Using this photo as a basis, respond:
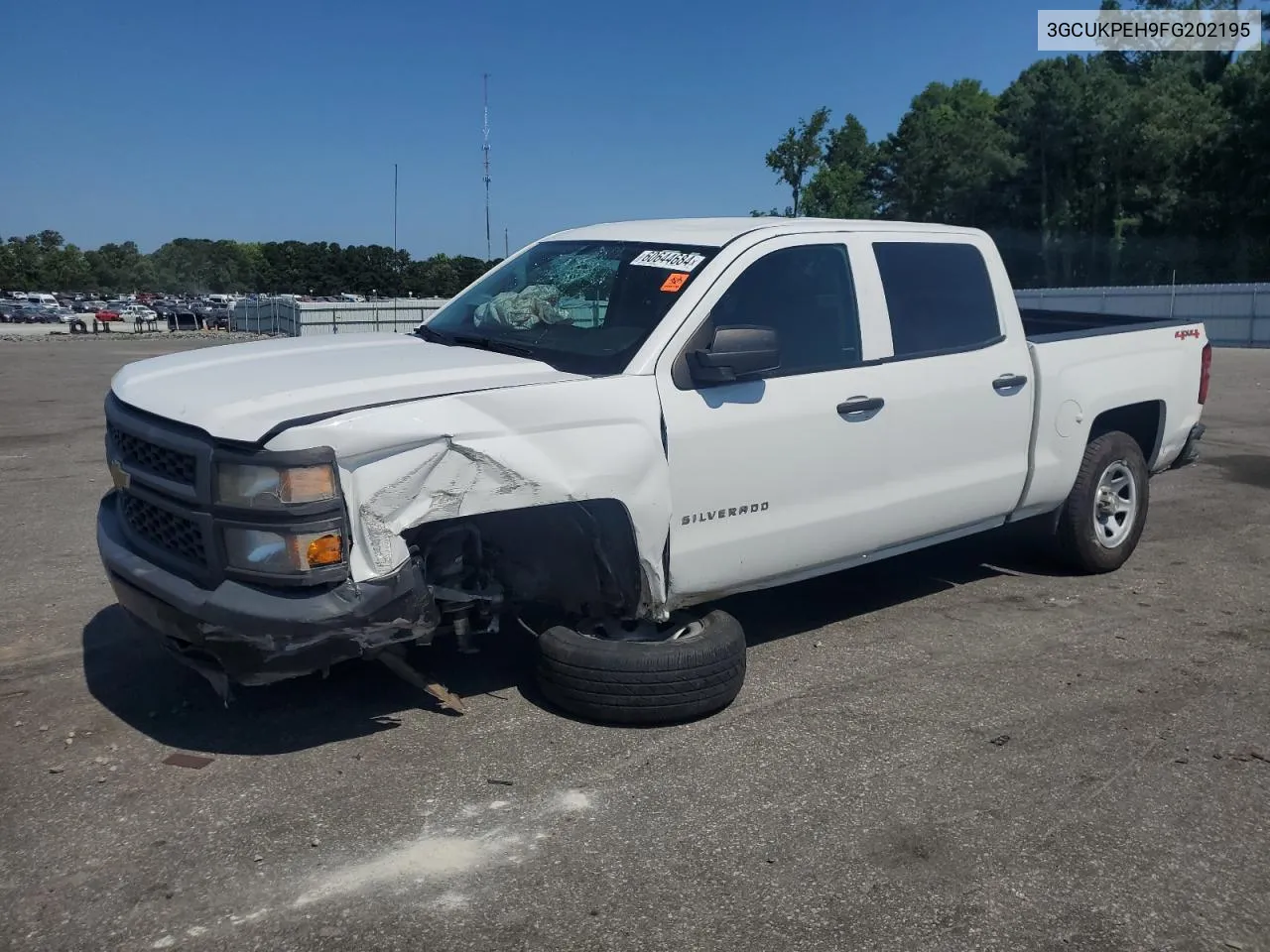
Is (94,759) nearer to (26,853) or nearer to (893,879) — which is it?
(26,853)

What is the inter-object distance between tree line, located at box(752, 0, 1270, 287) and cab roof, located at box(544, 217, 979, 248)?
3914 centimetres

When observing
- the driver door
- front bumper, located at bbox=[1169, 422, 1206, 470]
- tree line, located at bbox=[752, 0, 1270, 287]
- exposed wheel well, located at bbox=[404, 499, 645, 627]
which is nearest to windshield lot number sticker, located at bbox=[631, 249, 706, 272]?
the driver door

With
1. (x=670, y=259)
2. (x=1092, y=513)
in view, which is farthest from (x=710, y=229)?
(x=1092, y=513)

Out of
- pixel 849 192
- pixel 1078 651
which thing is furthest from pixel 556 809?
pixel 849 192

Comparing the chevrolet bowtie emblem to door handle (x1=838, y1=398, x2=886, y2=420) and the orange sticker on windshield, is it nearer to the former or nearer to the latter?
the orange sticker on windshield

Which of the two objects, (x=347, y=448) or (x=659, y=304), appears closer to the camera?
(x=347, y=448)

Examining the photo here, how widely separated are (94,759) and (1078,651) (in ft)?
13.7

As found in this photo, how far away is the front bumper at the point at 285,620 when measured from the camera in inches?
142

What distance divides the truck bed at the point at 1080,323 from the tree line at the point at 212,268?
54907 mm

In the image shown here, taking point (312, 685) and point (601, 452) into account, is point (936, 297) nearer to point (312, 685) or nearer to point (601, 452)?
point (601, 452)

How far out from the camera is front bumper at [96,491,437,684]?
142 inches

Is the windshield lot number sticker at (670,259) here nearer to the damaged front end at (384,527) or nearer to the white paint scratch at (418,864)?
the damaged front end at (384,527)

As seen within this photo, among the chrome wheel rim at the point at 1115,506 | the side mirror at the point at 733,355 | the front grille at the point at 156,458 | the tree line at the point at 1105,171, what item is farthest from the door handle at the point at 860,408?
the tree line at the point at 1105,171

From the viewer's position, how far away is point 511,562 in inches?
169
